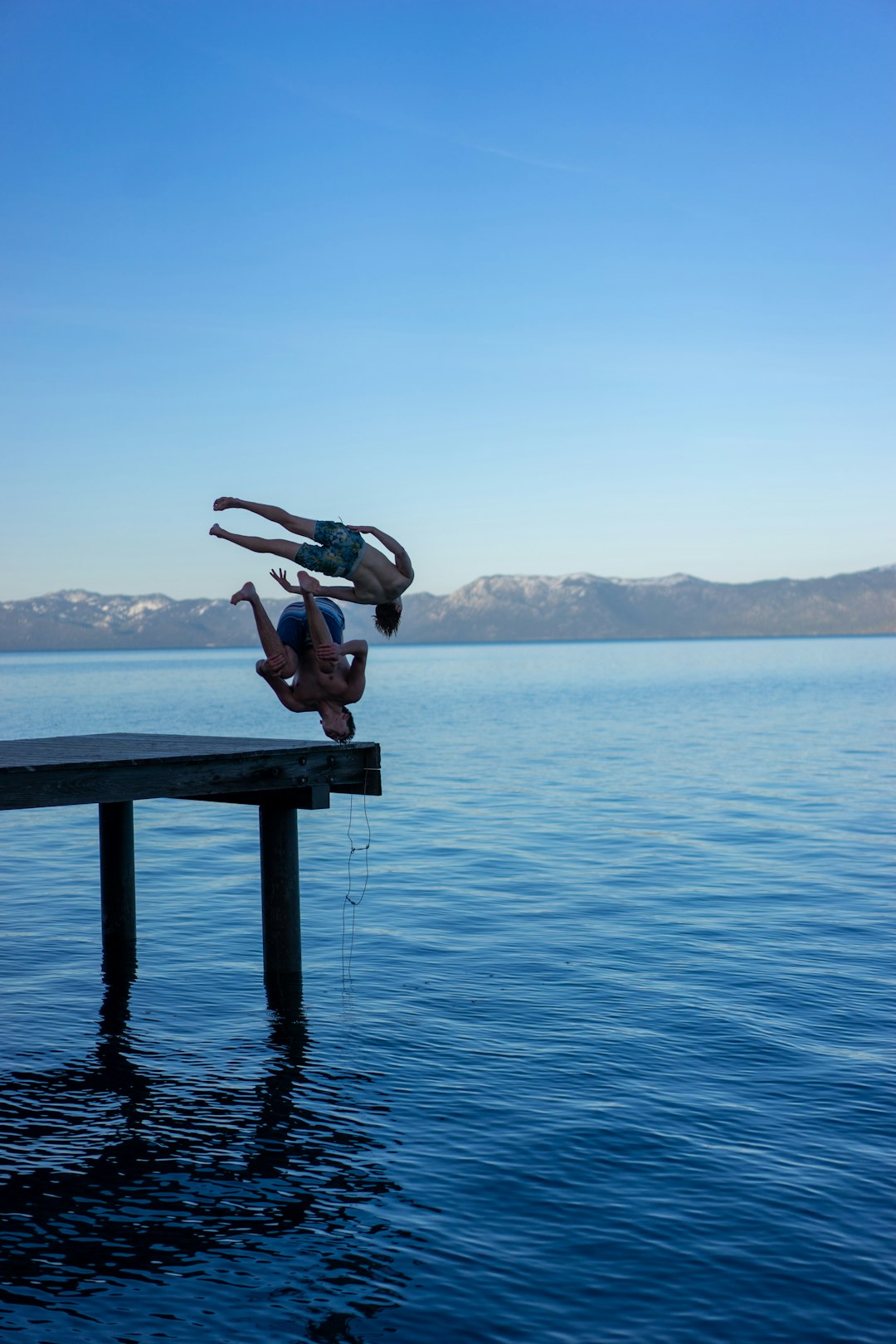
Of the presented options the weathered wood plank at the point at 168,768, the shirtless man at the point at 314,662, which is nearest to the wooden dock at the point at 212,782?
the weathered wood plank at the point at 168,768

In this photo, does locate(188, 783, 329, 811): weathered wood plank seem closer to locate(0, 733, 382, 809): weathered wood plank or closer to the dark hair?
locate(0, 733, 382, 809): weathered wood plank

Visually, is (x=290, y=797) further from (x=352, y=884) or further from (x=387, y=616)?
(x=352, y=884)

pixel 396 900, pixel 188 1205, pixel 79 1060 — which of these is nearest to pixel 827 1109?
pixel 188 1205

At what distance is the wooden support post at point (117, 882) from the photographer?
16641 millimetres

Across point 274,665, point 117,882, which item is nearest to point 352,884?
point 117,882

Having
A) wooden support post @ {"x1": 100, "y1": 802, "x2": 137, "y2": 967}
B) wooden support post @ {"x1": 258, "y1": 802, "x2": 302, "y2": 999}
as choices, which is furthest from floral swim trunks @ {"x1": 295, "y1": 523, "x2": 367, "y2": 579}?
wooden support post @ {"x1": 100, "y1": 802, "x2": 137, "y2": 967}

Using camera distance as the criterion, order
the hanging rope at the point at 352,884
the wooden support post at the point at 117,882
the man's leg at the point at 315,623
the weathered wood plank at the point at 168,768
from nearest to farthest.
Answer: the weathered wood plank at the point at 168,768, the man's leg at the point at 315,623, the hanging rope at the point at 352,884, the wooden support post at the point at 117,882

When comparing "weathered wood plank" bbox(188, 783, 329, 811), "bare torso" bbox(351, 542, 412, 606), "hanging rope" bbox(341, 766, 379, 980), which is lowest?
"hanging rope" bbox(341, 766, 379, 980)

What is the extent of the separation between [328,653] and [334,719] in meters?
1.25

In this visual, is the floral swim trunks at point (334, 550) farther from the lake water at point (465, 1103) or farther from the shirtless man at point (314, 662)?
the lake water at point (465, 1103)

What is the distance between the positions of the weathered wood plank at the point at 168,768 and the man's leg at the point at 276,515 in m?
2.57

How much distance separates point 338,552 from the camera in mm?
11141

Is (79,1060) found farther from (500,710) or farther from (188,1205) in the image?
(500,710)

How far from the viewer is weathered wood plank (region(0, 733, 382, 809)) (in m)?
10.8
